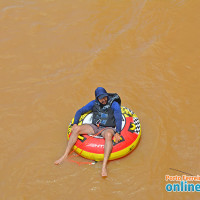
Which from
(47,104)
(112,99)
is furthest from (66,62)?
(112,99)

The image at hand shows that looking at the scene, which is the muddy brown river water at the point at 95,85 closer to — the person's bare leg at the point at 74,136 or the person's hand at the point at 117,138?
the person's bare leg at the point at 74,136

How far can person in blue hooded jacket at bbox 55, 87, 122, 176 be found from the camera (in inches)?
213

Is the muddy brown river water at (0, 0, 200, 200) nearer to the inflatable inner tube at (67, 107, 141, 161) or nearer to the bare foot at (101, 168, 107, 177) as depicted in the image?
the bare foot at (101, 168, 107, 177)

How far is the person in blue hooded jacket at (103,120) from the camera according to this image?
213 inches

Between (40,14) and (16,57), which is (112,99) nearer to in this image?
(16,57)

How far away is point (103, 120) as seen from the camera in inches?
224

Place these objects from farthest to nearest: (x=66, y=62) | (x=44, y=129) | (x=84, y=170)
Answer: (x=66, y=62), (x=44, y=129), (x=84, y=170)

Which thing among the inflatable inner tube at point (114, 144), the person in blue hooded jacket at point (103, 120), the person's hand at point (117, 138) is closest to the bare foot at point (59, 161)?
the person in blue hooded jacket at point (103, 120)

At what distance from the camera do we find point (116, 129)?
215 inches

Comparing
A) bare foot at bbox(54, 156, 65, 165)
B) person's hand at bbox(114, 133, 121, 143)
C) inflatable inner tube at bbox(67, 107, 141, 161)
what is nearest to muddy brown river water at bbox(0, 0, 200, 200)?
bare foot at bbox(54, 156, 65, 165)

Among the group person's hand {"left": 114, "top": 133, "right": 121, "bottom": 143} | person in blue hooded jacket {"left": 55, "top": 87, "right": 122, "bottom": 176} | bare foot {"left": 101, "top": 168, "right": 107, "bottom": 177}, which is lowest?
bare foot {"left": 101, "top": 168, "right": 107, "bottom": 177}

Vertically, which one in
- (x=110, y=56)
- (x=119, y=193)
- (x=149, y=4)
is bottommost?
(x=119, y=193)

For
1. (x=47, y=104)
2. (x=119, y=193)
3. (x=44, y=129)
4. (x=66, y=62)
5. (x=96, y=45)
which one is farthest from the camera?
(x=96, y=45)

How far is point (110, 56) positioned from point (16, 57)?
3.07 meters
